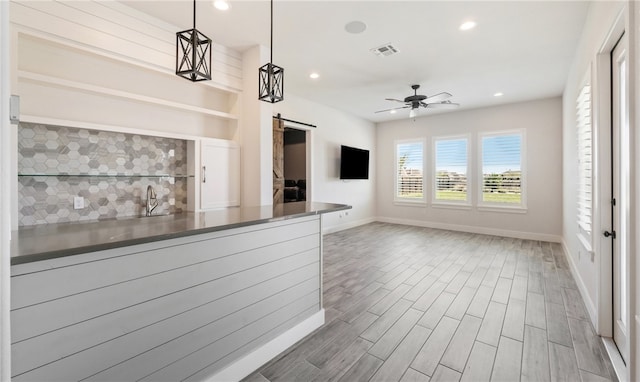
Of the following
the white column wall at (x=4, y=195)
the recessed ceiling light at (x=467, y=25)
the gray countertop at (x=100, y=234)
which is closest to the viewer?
the white column wall at (x=4, y=195)

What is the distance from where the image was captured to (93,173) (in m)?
2.79

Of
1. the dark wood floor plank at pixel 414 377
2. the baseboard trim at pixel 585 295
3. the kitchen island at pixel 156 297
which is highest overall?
the kitchen island at pixel 156 297

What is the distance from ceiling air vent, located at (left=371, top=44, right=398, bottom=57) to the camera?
3.61 meters

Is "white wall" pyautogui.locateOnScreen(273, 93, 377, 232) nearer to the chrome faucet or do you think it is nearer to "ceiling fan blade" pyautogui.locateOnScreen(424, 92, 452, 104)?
"ceiling fan blade" pyautogui.locateOnScreen(424, 92, 452, 104)

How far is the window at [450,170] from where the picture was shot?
267 inches

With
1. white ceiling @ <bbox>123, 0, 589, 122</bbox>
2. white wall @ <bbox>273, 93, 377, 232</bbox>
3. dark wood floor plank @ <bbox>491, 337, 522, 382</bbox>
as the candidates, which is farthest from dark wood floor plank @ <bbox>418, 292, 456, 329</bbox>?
white wall @ <bbox>273, 93, 377, 232</bbox>

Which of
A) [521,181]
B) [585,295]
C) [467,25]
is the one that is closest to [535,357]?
[585,295]

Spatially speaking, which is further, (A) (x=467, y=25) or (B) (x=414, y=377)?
(A) (x=467, y=25)

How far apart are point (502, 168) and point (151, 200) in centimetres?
683

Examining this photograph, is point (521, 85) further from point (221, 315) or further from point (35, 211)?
point (35, 211)

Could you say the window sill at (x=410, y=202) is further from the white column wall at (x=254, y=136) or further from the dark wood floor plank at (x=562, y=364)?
the dark wood floor plank at (x=562, y=364)

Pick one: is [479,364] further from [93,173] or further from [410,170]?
[410,170]

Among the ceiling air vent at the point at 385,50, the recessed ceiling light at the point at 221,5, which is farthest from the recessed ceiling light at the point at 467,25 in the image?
the recessed ceiling light at the point at 221,5

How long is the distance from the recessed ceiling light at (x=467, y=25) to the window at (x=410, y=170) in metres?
4.39
